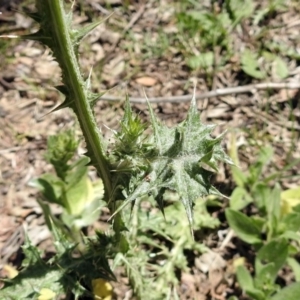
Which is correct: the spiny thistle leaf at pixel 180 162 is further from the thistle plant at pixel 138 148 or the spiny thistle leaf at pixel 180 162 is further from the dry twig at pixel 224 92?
the dry twig at pixel 224 92

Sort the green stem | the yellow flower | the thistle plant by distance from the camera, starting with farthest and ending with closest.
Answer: the yellow flower
the thistle plant
the green stem

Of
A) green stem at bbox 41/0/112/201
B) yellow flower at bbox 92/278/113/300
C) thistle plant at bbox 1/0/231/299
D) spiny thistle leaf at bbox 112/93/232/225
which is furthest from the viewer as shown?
yellow flower at bbox 92/278/113/300

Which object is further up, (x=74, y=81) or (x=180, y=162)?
(x=74, y=81)

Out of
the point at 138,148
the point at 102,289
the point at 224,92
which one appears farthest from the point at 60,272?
the point at 224,92

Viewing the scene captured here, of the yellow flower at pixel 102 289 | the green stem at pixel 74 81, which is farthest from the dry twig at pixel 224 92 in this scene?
the green stem at pixel 74 81

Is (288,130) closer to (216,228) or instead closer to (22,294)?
(216,228)

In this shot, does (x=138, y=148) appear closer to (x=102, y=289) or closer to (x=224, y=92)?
(x=102, y=289)

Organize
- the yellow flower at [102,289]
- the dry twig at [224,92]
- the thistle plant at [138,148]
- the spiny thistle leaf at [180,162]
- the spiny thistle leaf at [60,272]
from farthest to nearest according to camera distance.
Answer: the dry twig at [224,92], the yellow flower at [102,289], the spiny thistle leaf at [60,272], the spiny thistle leaf at [180,162], the thistle plant at [138,148]

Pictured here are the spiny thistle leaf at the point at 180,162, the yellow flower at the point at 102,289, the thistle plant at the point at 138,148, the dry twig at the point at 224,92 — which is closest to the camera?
the thistle plant at the point at 138,148

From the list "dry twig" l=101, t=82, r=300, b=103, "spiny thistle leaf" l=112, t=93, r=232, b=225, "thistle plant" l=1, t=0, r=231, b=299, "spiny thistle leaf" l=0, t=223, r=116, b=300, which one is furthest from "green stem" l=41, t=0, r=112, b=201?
"dry twig" l=101, t=82, r=300, b=103

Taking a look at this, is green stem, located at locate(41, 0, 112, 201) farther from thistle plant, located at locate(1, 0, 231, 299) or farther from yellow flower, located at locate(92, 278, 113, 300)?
yellow flower, located at locate(92, 278, 113, 300)

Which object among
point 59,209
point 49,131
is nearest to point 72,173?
point 59,209

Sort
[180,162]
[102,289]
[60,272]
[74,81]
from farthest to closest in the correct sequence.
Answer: [102,289] < [60,272] < [180,162] < [74,81]
